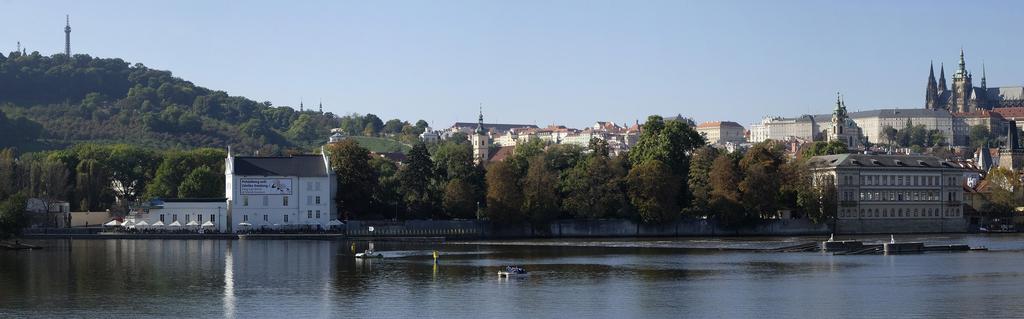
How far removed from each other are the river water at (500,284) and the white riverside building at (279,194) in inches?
813

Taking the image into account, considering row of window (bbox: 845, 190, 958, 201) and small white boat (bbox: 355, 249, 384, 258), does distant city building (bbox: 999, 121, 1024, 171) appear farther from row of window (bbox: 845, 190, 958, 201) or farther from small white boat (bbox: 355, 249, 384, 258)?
small white boat (bbox: 355, 249, 384, 258)

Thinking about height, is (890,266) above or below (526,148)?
below

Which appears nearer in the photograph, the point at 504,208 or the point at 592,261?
the point at 592,261

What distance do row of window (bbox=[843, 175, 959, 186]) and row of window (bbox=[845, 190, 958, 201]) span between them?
68 cm

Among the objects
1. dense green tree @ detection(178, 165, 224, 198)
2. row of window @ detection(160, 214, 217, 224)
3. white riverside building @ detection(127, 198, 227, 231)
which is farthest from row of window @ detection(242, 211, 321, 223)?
dense green tree @ detection(178, 165, 224, 198)

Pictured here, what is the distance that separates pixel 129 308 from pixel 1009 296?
30.1 meters

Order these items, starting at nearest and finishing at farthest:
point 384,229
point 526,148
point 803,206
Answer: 1. point 384,229
2. point 803,206
3. point 526,148

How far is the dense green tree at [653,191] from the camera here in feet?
327

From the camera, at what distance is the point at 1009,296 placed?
157 feet

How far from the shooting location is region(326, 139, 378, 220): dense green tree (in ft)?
332

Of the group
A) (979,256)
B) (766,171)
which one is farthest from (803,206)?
(979,256)

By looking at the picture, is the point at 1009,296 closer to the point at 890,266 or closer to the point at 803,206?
the point at 890,266

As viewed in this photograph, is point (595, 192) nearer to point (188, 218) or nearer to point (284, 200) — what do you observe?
point (284, 200)

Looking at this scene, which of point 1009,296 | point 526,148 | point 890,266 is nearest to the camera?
point 1009,296
